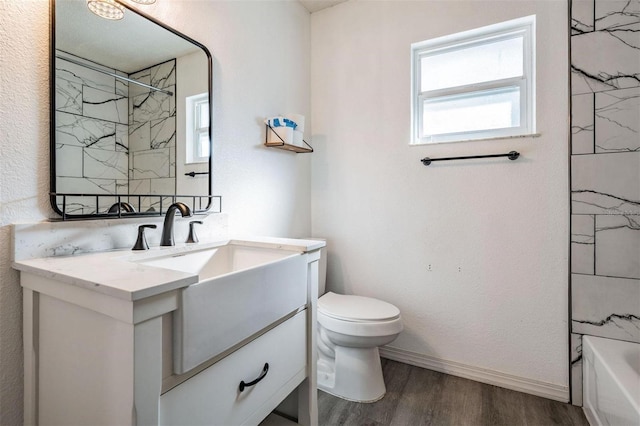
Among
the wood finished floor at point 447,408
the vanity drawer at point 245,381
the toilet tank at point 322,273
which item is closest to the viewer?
the vanity drawer at point 245,381

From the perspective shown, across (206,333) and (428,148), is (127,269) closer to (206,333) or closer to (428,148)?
(206,333)

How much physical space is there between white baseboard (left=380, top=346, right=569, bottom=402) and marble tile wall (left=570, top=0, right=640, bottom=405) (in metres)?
0.10

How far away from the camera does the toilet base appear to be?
1651 mm

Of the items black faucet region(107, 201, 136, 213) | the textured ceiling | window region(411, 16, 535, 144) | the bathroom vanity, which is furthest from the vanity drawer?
the textured ceiling

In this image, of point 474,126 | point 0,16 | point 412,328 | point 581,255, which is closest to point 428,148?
point 474,126

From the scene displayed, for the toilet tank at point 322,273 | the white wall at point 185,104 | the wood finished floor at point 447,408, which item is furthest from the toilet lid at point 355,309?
the white wall at point 185,104

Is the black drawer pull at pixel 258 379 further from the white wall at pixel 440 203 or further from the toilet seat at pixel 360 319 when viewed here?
the white wall at pixel 440 203

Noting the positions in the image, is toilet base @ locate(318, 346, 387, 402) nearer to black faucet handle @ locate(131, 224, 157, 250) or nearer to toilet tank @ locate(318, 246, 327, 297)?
toilet tank @ locate(318, 246, 327, 297)

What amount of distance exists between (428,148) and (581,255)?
0.98 m

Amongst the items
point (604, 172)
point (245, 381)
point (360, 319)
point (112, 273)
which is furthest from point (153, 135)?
point (604, 172)

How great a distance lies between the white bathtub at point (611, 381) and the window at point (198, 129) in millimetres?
1937

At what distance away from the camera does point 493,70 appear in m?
1.89

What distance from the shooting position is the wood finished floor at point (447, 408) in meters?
1.49

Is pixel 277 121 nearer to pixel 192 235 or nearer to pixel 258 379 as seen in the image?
pixel 192 235
